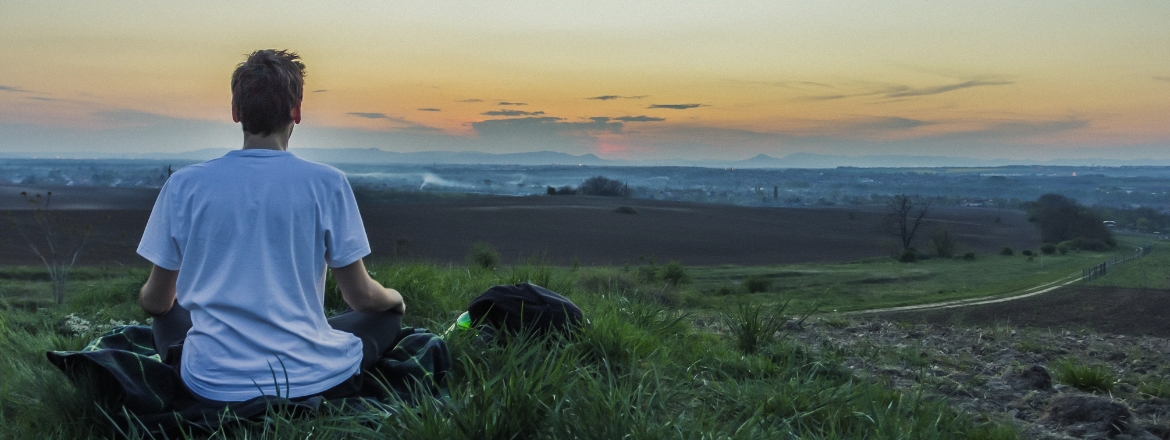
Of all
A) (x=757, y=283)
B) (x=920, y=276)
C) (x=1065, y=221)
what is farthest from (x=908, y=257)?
(x=757, y=283)

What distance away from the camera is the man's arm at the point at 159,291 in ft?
6.96

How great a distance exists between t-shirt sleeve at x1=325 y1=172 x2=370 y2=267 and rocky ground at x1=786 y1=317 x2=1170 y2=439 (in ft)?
6.73

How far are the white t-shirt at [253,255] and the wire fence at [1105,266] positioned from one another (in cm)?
3410

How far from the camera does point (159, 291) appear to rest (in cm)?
219

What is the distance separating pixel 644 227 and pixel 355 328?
206 ft

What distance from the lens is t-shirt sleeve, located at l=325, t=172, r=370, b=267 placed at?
2053mm

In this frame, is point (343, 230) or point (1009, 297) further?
point (1009, 297)

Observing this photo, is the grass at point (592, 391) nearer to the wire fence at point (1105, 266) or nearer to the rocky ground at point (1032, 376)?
the rocky ground at point (1032, 376)

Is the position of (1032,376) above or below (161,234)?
below

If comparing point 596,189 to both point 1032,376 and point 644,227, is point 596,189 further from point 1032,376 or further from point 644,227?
point 1032,376

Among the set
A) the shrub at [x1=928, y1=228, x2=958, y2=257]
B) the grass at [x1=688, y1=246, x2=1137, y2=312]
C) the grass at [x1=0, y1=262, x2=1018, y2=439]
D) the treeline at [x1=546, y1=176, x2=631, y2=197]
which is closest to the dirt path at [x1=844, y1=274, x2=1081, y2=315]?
the grass at [x1=688, y1=246, x2=1137, y2=312]

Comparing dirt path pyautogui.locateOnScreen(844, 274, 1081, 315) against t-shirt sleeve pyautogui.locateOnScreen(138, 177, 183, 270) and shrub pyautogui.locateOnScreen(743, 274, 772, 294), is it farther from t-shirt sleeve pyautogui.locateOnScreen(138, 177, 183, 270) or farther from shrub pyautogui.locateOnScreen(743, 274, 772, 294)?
t-shirt sleeve pyautogui.locateOnScreen(138, 177, 183, 270)

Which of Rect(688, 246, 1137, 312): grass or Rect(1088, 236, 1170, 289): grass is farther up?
Rect(1088, 236, 1170, 289): grass

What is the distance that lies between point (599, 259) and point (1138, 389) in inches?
1627
